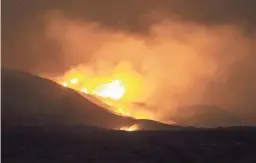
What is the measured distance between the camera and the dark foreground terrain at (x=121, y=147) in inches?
427

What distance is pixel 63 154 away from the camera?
11.1 m

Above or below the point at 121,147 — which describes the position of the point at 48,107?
above

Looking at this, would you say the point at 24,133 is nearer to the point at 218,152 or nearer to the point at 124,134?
the point at 124,134

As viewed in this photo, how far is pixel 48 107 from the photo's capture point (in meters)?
21.9

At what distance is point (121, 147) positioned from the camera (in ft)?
40.7

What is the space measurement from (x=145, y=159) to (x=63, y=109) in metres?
10.9

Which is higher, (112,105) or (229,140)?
(112,105)

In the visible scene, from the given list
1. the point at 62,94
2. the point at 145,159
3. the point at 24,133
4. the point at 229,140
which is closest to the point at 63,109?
the point at 62,94

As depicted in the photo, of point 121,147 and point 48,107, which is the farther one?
point 48,107

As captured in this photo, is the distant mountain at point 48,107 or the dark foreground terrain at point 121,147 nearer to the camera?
the dark foreground terrain at point 121,147

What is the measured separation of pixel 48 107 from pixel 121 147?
10142 mm

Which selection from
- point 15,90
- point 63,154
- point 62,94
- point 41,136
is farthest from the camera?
point 62,94

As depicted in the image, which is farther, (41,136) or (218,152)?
(41,136)

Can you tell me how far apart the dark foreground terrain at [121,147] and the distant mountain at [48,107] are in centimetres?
298
